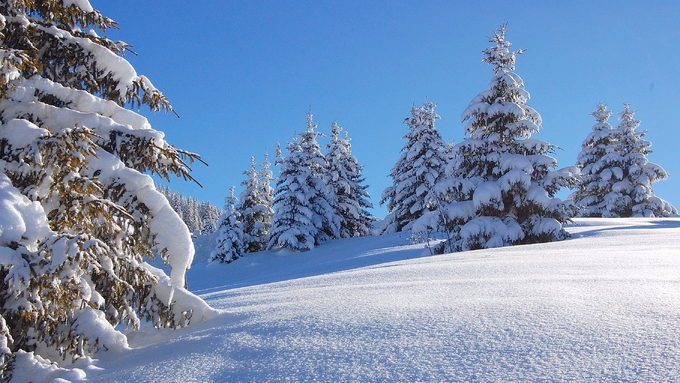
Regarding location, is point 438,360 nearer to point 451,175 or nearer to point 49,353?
point 49,353

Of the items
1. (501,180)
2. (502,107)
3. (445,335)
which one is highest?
(502,107)

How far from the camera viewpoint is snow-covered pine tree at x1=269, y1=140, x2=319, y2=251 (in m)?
28.3

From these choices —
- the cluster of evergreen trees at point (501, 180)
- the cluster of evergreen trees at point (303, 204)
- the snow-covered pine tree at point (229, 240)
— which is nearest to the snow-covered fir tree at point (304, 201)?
the cluster of evergreen trees at point (303, 204)

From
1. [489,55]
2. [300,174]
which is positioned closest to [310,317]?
[489,55]

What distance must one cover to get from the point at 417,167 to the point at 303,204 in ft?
25.0

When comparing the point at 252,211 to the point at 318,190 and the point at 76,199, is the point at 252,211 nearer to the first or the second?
the point at 318,190

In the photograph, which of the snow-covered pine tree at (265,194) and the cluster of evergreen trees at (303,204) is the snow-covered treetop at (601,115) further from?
the snow-covered pine tree at (265,194)

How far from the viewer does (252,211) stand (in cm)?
3612

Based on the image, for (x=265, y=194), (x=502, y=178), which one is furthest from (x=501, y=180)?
(x=265, y=194)

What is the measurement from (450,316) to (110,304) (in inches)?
130

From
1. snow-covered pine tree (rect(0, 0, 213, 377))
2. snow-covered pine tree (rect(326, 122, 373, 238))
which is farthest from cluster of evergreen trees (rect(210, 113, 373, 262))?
snow-covered pine tree (rect(0, 0, 213, 377))

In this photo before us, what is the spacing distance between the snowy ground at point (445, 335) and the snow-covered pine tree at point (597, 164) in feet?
89.1

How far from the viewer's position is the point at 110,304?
4.57 m

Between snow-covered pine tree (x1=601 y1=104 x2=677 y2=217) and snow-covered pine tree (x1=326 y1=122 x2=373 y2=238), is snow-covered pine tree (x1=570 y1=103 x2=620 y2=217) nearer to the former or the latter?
snow-covered pine tree (x1=601 y1=104 x2=677 y2=217)
